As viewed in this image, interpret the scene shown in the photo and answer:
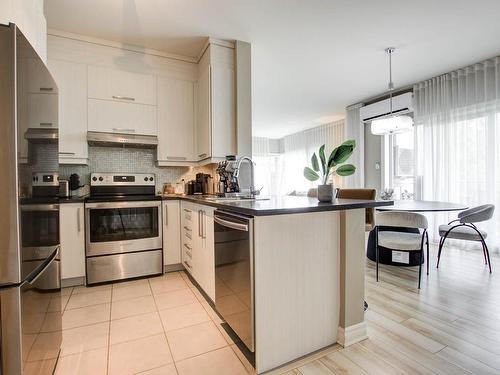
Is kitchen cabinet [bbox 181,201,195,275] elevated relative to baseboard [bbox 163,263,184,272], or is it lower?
elevated

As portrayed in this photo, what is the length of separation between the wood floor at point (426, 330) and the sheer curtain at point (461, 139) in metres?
1.36

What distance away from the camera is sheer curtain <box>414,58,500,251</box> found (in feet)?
11.7

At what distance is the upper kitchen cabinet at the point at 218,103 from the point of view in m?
3.01

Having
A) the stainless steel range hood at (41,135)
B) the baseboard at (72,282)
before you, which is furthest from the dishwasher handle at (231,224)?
the baseboard at (72,282)

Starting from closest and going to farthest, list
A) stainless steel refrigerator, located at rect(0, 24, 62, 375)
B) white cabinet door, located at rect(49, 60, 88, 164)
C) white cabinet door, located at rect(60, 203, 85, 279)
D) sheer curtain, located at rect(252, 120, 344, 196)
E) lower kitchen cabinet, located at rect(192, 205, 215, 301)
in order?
stainless steel refrigerator, located at rect(0, 24, 62, 375)
lower kitchen cabinet, located at rect(192, 205, 215, 301)
white cabinet door, located at rect(60, 203, 85, 279)
white cabinet door, located at rect(49, 60, 88, 164)
sheer curtain, located at rect(252, 120, 344, 196)

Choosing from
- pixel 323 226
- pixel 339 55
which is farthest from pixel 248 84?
pixel 323 226

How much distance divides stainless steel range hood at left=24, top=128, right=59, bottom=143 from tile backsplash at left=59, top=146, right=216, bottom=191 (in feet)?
6.31

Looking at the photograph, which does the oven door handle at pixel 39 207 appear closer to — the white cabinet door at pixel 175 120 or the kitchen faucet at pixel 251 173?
the kitchen faucet at pixel 251 173

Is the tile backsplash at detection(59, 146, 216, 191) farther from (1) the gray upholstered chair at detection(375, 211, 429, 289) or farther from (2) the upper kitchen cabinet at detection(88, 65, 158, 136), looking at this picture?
(1) the gray upholstered chair at detection(375, 211, 429, 289)

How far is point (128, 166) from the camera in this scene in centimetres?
336

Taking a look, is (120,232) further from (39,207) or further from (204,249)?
(39,207)

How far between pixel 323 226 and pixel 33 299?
57.9 inches

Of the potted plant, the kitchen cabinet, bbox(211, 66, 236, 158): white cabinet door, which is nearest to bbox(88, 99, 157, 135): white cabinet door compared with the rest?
bbox(211, 66, 236, 158): white cabinet door

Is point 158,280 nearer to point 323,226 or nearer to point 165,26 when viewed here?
point 323,226
